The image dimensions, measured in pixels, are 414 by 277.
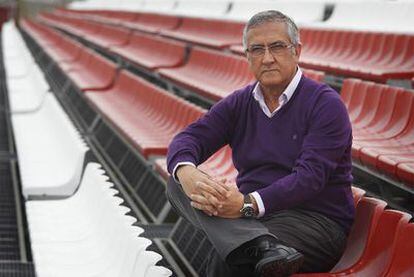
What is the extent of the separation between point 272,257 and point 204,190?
0.16 meters

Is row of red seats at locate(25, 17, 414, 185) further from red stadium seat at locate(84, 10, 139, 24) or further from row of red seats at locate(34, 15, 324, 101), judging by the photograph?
red stadium seat at locate(84, 10, 139, 24)

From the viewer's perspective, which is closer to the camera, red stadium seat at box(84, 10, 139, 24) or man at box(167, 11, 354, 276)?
man at box(167, 11, 354, 276)

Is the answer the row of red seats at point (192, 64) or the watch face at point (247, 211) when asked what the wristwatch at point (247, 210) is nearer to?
the watch face at point (247, 211)

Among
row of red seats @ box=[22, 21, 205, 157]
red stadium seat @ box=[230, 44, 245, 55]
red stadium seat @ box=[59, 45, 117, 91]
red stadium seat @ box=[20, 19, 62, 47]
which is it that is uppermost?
red stadium seat @ box=[230, 44, 245, 55]

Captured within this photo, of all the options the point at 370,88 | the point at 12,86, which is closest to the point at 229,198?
the point at 370,88

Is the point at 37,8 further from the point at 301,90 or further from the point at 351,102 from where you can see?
the point at 301,90

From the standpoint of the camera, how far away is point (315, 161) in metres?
0.93

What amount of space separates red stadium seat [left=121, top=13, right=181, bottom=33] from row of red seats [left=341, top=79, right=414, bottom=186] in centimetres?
262

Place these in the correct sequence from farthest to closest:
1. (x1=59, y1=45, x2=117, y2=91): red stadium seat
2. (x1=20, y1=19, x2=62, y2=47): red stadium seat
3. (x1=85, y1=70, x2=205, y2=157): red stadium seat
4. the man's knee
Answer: (x1=20, y1=19, x2=62, y2=47): red stadium seat, (x1=59, y1=45, x2=117, y2=91): red stadium seat, (x1=85, y1=70, x2=205, y2=157): red stadium seat, the man's knee

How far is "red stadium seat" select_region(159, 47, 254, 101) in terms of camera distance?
2.44 meters

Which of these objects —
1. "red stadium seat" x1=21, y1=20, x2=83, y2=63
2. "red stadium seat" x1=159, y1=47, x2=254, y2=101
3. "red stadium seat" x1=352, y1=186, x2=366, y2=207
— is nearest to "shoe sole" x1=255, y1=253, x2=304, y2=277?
"red stadium seat" x1=352, y1=186, x2=366, y2=207

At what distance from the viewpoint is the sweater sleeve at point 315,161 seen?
3.05 feet

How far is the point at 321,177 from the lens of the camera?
0.93 m

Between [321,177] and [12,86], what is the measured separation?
11.1 ft
